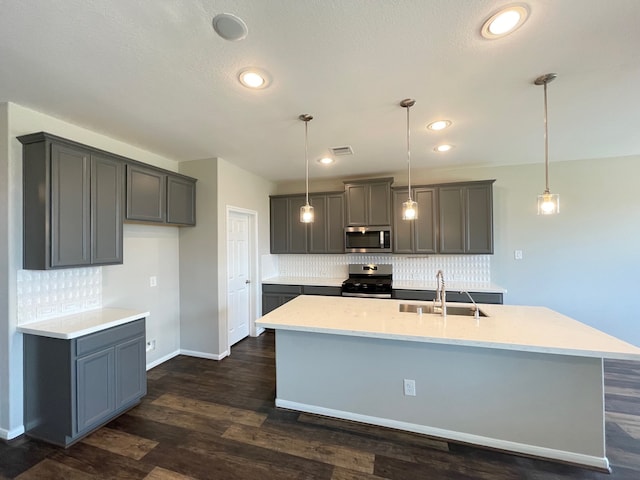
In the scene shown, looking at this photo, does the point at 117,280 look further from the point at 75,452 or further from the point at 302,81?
the point at 302,81

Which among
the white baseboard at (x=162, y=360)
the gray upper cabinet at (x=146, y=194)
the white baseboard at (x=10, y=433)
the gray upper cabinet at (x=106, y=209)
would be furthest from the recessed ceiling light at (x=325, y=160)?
the white baseboard at (x=10, y=433)

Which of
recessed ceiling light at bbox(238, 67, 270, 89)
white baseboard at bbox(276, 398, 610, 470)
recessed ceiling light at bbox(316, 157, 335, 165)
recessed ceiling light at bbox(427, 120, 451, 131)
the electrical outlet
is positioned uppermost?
recessed ceiling light at bbox(427, 120, 451, 131)

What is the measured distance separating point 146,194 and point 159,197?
16cm

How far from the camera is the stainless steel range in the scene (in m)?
4.10

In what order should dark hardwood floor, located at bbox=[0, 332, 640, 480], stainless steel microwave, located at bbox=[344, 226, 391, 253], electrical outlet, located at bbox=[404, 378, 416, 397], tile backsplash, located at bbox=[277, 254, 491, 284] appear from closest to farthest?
1. dark hardwood floor, located at bbox=[0, 332, 640, 480]
2. electrical outlet, located at bbox=[404, 378, 416, 397]
3. tile backsplash, located at bbox=[277, 254, 491, 284]
4. stainless steel microwave, located at bbox=[344, 226, 391, 253]

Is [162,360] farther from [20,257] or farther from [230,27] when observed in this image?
[230,27]

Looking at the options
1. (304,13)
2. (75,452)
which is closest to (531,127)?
(304,13)

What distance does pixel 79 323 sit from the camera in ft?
7.35

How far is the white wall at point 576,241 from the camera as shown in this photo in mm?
3693

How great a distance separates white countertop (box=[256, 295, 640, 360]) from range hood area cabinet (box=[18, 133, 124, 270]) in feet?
5.30

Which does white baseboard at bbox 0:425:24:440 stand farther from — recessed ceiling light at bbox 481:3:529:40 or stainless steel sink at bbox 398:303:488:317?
recessed ceiling light at bbox 481:3:529:40

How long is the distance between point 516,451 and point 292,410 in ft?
5.59

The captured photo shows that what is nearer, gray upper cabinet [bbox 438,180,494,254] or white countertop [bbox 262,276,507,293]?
white countertop [bbox 262,276,507,293]

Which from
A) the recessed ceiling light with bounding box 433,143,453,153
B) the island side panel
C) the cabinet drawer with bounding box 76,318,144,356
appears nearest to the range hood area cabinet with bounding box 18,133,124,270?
the cabinet drawer with bounding box 76,318,144,356
